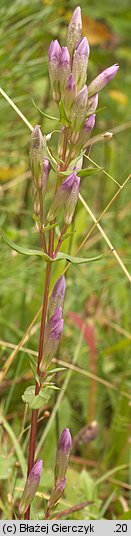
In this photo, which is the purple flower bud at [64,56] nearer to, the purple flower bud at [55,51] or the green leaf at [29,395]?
the purple flower bud at [55,51]

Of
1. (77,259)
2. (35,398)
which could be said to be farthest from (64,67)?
(35,398)

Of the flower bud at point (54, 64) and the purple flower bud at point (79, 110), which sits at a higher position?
the flower bud at point (54, 64)

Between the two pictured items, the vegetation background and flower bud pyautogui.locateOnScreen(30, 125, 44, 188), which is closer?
flower bud pyautogui.locateOnScreen(30, 125, 44, 188)

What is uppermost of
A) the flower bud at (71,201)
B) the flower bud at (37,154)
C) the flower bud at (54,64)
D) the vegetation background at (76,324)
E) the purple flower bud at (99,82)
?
the flower bud at (54,64)

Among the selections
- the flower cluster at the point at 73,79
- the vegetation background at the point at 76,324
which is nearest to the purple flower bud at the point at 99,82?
the flower cluster at the point at 73,79

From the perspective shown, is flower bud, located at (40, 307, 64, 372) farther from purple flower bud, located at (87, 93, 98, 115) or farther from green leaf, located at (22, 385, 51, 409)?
purple flower bud, located at (87, 93, 98, 115)

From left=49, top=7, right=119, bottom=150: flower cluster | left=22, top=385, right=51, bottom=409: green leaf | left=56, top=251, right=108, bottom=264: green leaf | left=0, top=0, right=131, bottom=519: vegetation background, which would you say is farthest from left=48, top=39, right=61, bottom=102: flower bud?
left=0, top=0, right=131, bottom=519: vegetation background
